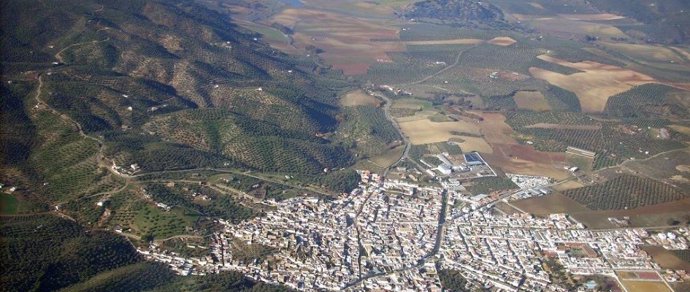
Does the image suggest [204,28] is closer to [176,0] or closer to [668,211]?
[176,0]

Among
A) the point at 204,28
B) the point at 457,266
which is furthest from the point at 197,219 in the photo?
the point at 204,28

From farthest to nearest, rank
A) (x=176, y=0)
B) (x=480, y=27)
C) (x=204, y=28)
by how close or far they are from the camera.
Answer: (x=480, y=27) → (x=176, y=0) → (x=204, y=28)

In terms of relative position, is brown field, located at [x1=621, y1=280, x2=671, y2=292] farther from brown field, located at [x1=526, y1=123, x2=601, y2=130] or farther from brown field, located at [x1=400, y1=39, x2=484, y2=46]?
brown field, located at [x1=400, y1=39, x2=484, y2=46]

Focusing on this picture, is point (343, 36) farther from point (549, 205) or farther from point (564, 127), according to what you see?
point (549, 205)

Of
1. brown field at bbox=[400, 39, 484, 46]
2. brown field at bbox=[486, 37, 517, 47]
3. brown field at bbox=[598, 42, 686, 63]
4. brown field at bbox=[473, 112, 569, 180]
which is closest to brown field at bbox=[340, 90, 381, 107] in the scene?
brown field at bbox=[473, 112, 569, 180]

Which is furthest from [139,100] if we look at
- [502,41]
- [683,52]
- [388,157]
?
[683,52]

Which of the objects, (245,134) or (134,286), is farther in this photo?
(245,134)

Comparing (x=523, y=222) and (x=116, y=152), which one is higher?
(x=116, y=152)
